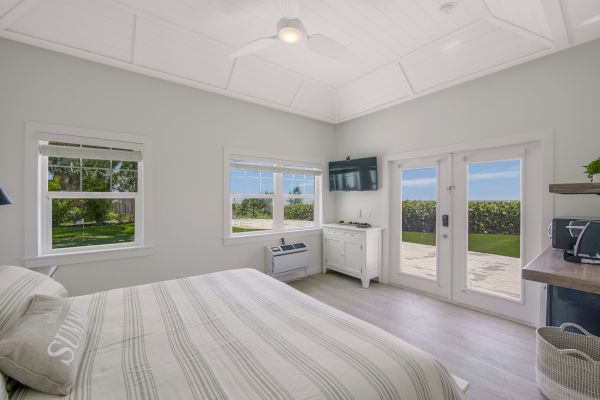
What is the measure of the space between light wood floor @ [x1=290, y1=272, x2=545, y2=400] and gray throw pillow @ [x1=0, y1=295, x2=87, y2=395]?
7.38ft

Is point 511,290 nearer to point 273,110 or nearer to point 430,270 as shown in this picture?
point 430,270

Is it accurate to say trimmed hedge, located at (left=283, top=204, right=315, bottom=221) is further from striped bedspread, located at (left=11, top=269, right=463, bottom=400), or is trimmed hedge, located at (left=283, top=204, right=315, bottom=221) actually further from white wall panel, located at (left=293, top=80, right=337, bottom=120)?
striped bedspread, located at (left=11, top=269, right=463, bottom=400)

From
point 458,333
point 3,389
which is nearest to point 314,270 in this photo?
point 458,333

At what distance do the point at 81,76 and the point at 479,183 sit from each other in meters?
4.45

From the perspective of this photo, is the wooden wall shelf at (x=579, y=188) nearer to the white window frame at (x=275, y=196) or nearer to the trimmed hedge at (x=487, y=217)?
the trimmed hedge at (x=487, y=217)

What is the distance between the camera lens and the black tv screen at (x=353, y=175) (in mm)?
3979

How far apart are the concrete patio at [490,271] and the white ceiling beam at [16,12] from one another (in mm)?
4652

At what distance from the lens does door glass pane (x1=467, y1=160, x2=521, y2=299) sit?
2.80 meters

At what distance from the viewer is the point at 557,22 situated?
2.03 metres

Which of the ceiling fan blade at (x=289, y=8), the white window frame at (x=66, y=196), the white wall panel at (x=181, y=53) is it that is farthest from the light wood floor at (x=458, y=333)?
the white wall panel at (x=181, y=53)

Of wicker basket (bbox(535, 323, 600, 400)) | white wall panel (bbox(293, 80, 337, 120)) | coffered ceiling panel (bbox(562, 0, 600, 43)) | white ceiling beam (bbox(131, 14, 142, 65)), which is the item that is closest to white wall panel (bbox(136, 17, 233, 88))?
white ceiling beam (bbox(131, 14, 142, 65))

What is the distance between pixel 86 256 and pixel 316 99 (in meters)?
3.52

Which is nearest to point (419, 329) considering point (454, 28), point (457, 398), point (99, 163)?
point (457, 398)

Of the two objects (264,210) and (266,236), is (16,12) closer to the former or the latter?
(264,210)
